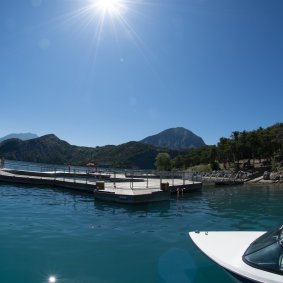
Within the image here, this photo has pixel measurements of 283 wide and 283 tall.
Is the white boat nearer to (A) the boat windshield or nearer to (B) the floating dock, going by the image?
(A) the boat windshield

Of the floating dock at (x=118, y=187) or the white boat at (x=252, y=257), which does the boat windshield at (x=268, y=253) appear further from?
the floating dock at (x=118, y=187)

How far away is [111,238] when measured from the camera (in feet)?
53.5

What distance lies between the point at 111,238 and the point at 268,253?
386 inches

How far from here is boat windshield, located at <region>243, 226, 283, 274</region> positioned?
745cm

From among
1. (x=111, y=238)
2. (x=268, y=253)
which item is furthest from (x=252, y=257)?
(x=111, y=238)

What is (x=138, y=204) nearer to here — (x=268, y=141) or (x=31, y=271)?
(x=31, y=271)

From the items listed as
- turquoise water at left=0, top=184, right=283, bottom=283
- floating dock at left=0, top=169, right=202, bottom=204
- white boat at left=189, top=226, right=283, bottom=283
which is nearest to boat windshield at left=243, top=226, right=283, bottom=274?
white boat at left=189, top=226, right=283, bottom=283

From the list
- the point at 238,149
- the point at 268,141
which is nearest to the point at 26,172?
the point at 238,149

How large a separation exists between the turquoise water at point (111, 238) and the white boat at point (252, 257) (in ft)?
5.36

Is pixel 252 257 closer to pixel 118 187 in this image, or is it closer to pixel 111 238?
pixel 111 238

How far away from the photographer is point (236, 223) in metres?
20.8

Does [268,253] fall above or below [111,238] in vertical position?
above

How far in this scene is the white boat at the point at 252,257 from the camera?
24.1ft

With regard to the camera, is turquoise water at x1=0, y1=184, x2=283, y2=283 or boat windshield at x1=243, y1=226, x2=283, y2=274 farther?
turquoise water at x1=0, y1=184, x2=283, y2=283
